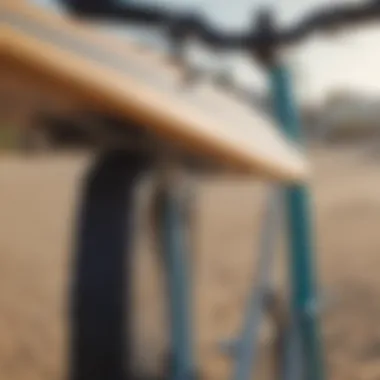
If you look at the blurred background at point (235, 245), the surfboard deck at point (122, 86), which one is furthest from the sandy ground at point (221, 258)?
the surfboard deck at point (122, 86)

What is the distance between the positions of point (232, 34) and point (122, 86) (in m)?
0.57

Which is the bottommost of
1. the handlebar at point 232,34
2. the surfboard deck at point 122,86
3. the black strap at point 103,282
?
the black strap at point 103,282

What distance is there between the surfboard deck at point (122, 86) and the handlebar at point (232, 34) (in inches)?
9.0

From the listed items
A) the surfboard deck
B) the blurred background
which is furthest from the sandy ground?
the surfboard deck

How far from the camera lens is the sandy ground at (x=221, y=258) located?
192 centimetres

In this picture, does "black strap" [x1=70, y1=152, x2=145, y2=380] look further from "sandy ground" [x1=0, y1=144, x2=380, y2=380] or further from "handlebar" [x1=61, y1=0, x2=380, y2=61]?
"sandy ground" [x1=0, y1=144, x2=380, y2=380]

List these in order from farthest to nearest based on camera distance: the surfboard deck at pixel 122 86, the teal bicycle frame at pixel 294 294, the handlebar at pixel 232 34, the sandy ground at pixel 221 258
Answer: the sandy ground at pixel 221 258 < the teal bicycle frame at pixel 294 294 < the handlebar at pixel 232 34 < the surfboard deck at pixel 122 86

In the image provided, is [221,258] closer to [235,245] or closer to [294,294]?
[235,245]

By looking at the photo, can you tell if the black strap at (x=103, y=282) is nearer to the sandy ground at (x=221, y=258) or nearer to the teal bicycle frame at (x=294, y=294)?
the teal bicycle frame at (x=294, y=294)

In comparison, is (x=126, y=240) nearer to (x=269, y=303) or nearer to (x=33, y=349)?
(x=269, y=303)

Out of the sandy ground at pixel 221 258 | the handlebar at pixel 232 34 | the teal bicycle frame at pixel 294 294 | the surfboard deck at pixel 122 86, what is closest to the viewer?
the surfboard deck at pixel 122 86

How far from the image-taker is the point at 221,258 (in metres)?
2.59

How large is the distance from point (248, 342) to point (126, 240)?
0.53 m

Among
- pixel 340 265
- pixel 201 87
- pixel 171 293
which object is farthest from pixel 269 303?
pixel 340 265
